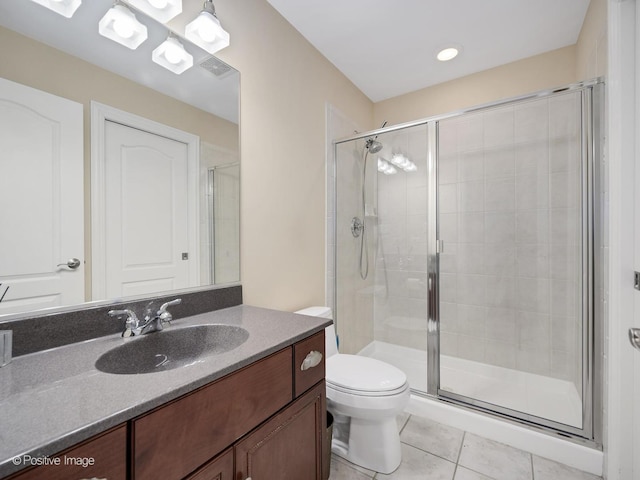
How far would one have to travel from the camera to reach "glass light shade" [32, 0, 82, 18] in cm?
92

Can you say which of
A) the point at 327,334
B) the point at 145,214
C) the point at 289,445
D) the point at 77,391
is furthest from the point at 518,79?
the point at 77,391

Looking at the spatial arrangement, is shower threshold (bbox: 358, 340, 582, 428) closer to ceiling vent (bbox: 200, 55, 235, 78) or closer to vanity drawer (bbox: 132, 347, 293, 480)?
vanity drawer (bbox: 132, 347, 293, 480)

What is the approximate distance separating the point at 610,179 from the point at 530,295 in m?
1.03

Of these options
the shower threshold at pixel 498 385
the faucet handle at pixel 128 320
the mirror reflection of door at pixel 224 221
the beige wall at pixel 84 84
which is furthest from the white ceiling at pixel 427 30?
the shower threshold at pixel 498 385

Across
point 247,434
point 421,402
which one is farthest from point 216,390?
point 421,402

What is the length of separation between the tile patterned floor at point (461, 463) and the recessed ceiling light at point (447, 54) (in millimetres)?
2507

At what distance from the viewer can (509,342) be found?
7.17 ft

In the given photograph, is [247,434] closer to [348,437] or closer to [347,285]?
[348,437]

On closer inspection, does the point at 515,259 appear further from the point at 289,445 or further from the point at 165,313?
the point at 165,313

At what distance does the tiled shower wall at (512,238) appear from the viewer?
1.84m

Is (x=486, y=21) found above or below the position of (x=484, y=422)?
above

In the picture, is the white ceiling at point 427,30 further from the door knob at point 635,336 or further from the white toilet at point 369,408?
the white toilet at point 369,408

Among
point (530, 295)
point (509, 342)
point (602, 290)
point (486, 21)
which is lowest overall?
point (509, 342)

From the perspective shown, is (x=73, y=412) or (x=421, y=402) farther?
(x=421, y=402)
